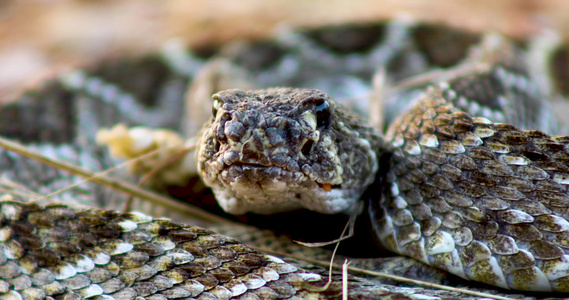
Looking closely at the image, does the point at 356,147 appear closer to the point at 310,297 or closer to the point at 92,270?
the point at 310,297

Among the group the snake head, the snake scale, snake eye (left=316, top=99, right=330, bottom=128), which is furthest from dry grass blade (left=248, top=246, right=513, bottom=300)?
snake eye (left=316, top=99, right=330, bottom=128)

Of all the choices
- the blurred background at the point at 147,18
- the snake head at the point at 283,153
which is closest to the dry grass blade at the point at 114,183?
the snake head at the point at 283,153

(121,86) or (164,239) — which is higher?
(121,86)

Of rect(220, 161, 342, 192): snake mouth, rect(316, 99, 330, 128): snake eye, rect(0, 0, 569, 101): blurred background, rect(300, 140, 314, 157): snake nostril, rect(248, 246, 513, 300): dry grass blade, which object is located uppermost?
rect(0, 0, 569, 101): blurred background

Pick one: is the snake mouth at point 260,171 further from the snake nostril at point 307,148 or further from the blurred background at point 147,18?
the blurred background at point 147,18

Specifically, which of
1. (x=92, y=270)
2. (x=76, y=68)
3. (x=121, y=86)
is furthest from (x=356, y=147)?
(x=76, y=68)

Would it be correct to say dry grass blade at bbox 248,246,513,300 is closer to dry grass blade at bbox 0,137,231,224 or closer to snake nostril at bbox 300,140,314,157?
snake nostril at bbox 300,140,314,157
